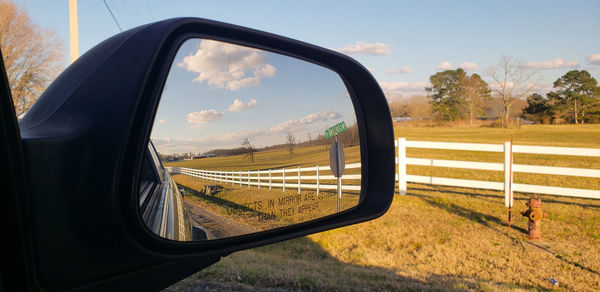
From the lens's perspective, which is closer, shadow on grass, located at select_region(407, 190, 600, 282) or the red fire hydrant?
Result: shadow on grass, located at select_region(407, 190, 600, 282)

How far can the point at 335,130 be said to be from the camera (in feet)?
5.18

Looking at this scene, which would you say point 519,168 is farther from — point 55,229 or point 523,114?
point 523,114

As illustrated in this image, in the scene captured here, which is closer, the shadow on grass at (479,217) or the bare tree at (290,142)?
the bare tree at (290,142)

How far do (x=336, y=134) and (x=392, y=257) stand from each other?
4318 millimetres

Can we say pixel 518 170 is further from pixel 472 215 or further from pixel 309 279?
pixel 309 279

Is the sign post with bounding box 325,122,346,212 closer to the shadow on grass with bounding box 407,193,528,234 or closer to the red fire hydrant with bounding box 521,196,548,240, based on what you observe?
the red fire hydrant with bounding box 521,196,548,240

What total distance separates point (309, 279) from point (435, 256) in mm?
2181

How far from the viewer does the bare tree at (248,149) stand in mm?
1229

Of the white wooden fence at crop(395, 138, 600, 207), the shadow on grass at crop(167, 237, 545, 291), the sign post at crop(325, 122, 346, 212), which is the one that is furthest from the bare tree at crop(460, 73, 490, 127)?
the sign post at crop(325, 122, 346, 212)

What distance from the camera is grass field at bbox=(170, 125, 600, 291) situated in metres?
4.16

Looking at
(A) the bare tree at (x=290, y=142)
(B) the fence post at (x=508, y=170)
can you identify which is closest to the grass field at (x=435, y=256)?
(B) the fence post at (x=508, y=170)

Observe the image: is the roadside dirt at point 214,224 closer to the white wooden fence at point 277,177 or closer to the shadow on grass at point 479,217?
the white wooden fence at point 277,177

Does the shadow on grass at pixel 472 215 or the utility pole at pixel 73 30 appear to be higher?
the utility pole at pixel 73 30

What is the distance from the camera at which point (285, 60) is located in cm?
141
